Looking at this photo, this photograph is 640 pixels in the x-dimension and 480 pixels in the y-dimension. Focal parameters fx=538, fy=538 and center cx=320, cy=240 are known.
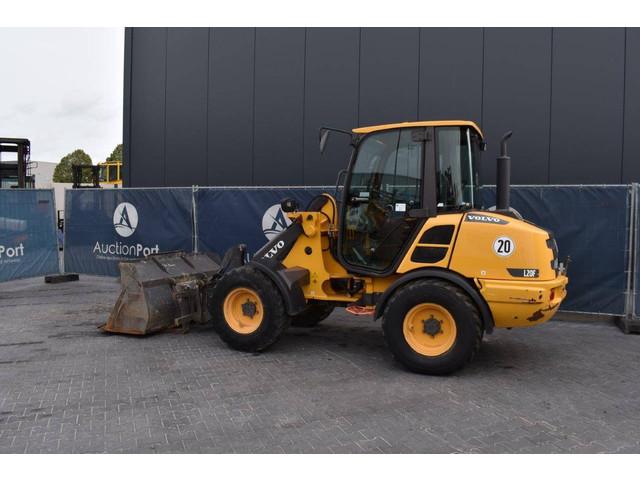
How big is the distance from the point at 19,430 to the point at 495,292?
4.23 meters

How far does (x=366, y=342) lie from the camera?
6.77 meters

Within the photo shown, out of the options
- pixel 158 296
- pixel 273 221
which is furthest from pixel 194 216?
pixel 158 296

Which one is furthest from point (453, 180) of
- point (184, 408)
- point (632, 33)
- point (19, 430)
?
point (632, 33)

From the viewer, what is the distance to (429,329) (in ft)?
17.7

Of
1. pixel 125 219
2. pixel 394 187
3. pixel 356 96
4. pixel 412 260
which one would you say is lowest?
pixel 412 260

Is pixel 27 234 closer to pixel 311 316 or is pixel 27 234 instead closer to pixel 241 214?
pixel 241 214

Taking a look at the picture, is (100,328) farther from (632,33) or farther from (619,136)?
(632,33)

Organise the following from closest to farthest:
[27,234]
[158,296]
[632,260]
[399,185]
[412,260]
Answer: [412,260] → [399,185] → [158,296] → [632,260] → [27,234]

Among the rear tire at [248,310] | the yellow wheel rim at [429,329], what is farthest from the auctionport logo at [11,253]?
the yellow wheel rim at [429,329]

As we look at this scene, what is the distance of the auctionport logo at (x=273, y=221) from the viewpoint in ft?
31.3

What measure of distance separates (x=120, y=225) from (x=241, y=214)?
3147 mm

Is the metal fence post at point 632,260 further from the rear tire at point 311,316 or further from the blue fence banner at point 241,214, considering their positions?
the blue fence banner at point 241,214

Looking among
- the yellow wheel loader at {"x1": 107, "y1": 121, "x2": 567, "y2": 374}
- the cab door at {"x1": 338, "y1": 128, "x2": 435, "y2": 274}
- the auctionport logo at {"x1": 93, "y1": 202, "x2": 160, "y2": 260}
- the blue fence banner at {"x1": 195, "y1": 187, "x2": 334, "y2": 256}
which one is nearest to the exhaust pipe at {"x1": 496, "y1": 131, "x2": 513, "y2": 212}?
the yellow wheel loader at {"x1": 107, "y1": 121, "x2": 567, "y2": 374}

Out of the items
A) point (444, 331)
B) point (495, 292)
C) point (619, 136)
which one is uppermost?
point (619, 136)
